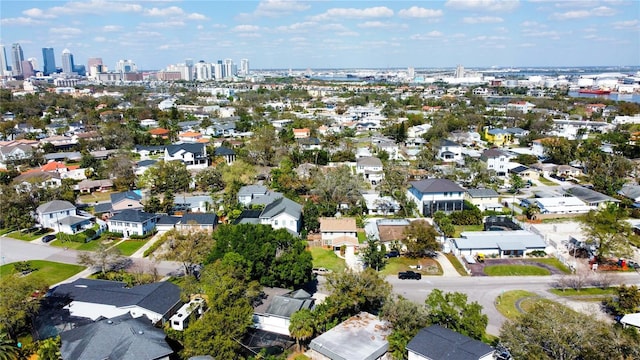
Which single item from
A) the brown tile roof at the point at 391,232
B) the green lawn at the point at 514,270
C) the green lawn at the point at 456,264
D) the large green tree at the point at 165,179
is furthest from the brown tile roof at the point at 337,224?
the large green tree at the point at 165,179

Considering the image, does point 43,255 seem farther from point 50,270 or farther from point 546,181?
point 546,181

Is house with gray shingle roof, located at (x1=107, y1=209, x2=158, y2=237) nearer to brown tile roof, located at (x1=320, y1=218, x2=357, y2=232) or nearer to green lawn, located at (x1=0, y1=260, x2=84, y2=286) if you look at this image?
green lawn, located at (x1=0, y1=260, x2=84, y2=286)

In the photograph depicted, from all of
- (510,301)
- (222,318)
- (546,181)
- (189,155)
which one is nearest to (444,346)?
(510,301)

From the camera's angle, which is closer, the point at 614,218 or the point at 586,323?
the point at 586,323

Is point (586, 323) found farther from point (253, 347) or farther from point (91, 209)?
point (91, 209)

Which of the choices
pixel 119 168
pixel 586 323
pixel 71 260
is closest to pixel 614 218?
pixel 586 323

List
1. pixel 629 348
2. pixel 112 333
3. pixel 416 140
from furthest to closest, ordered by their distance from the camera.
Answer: pixel 416 140 → pixel 112 333 → pixel 629 348

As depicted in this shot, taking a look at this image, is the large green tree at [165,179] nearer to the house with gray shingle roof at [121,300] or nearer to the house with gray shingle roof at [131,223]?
the house with gray shingle roof at [131,223]
